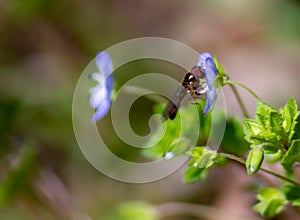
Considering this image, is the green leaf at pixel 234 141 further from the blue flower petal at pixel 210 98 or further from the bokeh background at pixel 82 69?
the bokeh background at pixel 82 69

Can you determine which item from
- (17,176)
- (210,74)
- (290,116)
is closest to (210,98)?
(210,74)

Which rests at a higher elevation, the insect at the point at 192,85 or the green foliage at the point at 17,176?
the green foliage at the point at 17,176

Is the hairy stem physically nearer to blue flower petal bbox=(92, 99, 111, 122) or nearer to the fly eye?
blue flower petal bbox=(92, 99, 111, 122)

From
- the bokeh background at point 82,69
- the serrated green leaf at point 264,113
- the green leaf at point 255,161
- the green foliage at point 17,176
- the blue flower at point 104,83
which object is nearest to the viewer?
the green leaf at point 255,161

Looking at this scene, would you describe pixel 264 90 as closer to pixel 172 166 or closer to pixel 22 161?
pixel 172 166

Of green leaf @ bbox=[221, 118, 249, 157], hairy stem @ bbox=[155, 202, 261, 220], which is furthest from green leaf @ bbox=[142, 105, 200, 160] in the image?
hairy stem @ bbox=[155, 202, 261, 220]

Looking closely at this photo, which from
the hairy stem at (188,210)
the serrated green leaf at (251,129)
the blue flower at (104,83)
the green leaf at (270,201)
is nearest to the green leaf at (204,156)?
the serrated green leaf at (251,129)
